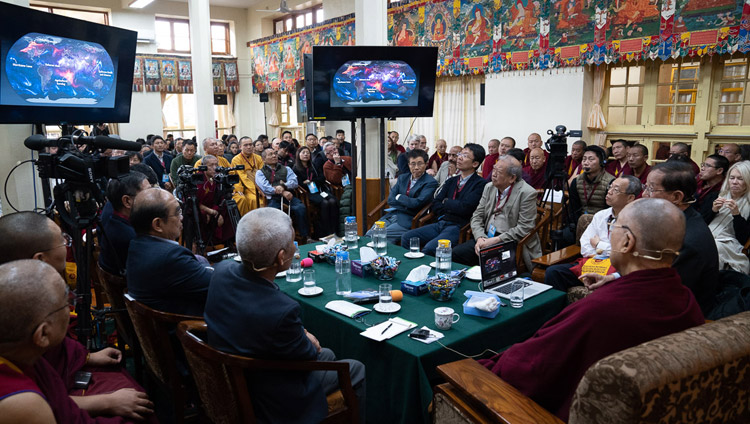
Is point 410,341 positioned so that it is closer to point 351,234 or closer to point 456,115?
point 351,234

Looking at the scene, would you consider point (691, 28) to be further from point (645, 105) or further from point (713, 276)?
point (713, 276)

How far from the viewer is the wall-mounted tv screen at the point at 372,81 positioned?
196 inches

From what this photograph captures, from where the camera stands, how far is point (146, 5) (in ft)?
45.4

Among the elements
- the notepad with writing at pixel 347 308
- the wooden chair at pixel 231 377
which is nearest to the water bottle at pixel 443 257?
the notepad with writing at pixel 347 308

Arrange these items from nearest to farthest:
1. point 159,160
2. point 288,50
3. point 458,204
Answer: point 458,204 → point 159,160 → point 288,50

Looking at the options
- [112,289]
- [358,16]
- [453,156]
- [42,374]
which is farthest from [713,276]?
[358,16]

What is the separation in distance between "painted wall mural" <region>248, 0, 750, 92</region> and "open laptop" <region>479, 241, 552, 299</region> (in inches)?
207

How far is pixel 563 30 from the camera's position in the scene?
7.50 meters

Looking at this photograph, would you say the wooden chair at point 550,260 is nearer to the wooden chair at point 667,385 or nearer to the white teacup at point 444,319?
the white teacup at point 444,319

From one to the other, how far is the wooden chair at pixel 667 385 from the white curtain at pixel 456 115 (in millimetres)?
8059

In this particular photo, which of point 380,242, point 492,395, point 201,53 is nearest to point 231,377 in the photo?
point 492,395

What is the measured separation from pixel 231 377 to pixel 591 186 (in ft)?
14.1

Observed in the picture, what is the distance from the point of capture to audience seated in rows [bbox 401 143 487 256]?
4.62 m

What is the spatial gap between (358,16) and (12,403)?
571 centimetres
